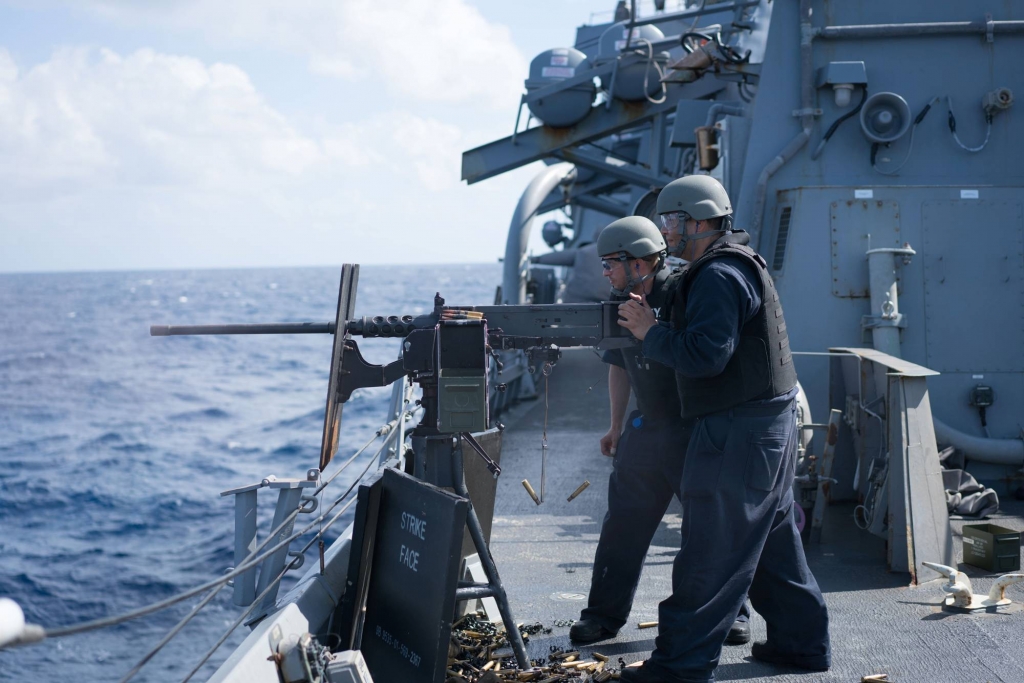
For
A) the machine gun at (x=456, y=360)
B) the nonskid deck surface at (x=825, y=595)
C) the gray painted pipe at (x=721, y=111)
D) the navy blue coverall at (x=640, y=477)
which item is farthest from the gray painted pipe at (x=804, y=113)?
the machine gun at (x=456, y=360)

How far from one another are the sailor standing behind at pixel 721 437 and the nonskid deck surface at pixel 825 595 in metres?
0.51

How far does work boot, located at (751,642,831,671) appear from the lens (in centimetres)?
381

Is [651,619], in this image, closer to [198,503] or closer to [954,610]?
[954,610]

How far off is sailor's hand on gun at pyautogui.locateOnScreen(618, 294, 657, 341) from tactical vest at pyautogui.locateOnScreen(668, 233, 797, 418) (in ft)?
0.59

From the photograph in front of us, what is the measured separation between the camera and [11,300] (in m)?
102

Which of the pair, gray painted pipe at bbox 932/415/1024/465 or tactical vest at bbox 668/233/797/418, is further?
gray painted pipe at bbox 932/415/1024/465

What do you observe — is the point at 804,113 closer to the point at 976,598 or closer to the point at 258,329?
the point at 976,598

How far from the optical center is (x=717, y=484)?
344 centimetres

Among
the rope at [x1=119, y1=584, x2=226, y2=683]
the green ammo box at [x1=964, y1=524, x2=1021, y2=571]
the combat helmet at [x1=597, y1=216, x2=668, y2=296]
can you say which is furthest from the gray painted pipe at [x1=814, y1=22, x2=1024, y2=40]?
the rope at [x1=119, y1=584, x2=226, y2=683]

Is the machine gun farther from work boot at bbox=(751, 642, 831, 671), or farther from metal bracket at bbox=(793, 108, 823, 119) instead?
metal bracket at bbox=(793, 108, 823, 119)

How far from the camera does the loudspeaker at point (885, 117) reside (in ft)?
24.2

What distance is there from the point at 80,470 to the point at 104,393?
13.4 metres

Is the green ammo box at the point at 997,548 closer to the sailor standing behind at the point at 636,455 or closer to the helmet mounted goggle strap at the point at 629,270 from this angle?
the sailor standing behind at the point at 636,455

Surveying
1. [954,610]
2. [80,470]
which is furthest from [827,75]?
[80,470]
